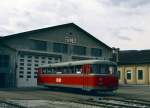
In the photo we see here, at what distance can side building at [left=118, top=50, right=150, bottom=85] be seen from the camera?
50406 mm

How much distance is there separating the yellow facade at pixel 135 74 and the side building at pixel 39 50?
7.64 metres

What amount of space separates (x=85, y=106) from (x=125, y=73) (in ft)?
122

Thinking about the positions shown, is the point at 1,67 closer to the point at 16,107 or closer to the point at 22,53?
the point at 22,53

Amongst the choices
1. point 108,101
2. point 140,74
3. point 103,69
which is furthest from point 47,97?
point 140,74

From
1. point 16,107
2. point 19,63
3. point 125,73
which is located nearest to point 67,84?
point 19,63

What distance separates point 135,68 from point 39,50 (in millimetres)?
18462

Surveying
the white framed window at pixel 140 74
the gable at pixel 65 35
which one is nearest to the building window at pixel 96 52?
the gable at pixel 65 35

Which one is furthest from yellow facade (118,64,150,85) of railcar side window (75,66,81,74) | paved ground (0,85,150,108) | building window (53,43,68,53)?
railcar side window (75,66,81,74)

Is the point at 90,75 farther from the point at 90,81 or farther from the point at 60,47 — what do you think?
the point at 60,47

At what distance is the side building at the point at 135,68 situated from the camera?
50.4 meters

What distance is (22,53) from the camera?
3766 centimetres

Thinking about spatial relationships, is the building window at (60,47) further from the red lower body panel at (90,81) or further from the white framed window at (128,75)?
the white framed window at (128,75)

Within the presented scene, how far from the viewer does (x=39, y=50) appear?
130ft

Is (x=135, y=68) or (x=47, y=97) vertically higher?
(x=135, y=68)
